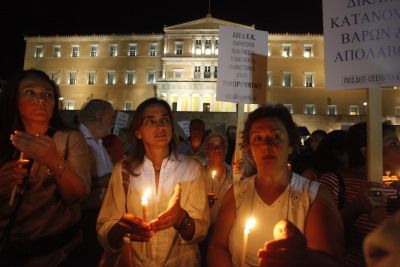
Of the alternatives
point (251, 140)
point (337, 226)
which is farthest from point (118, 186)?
point (337, 226)

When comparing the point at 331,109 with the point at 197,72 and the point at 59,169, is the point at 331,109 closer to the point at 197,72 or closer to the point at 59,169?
the point at 197,72

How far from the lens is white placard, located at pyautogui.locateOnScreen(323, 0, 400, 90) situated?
2.31m

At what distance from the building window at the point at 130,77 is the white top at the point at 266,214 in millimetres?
45593

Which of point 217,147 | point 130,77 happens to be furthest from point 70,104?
point 217,147

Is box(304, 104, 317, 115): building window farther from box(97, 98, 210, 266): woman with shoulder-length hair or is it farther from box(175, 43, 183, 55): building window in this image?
box(97, 98, 210, 266): woman with shoulder-length hair

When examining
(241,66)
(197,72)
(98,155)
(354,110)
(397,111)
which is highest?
(197,72)

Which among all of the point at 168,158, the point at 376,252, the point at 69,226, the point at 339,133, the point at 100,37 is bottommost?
the point at 69,226

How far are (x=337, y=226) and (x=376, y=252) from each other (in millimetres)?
929

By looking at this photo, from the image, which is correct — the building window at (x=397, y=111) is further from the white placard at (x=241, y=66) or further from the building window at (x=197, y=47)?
the white placard at (x=241, y=66)

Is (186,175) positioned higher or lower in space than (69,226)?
higher

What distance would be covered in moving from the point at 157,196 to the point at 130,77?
45891mm

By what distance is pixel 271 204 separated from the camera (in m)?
1.86

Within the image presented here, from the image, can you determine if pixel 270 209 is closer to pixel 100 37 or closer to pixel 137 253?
pixel 137 253

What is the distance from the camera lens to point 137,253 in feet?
7.06
